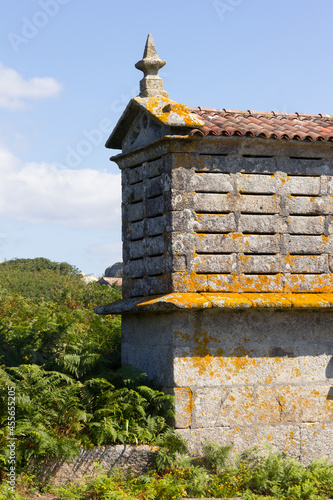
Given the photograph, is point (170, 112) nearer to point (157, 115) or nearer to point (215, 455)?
point (157, 115)

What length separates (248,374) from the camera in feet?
27.6

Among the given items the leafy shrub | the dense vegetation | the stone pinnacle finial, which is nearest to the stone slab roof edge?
the dense vegetation

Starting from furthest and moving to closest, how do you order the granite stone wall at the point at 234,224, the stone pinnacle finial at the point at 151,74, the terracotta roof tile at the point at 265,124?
1. the stone pinnacle finial at the point at 151,74
2. the terracotta roof tile at the point at 265,124
3. the granite stone wall at the point at 234,224

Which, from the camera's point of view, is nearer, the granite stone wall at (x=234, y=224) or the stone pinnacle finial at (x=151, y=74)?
the granite stone wall at (x=234, y=224)

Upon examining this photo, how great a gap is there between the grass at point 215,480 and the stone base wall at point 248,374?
0.25m

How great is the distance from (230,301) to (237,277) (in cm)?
52

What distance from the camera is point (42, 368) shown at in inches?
349

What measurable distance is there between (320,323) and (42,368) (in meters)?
3.97

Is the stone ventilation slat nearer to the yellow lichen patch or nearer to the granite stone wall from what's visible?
the granite stone wall

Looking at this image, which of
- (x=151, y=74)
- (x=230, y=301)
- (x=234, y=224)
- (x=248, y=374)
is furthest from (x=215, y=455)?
(x=151, y=74)

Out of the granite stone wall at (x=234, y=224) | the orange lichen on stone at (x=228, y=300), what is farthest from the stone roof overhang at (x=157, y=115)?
the orange lichen on stone at (x=228, y=300)

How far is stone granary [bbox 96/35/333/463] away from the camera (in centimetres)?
824

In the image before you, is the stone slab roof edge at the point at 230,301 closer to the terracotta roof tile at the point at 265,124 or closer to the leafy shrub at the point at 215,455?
the leafy shrub at the point at 215,455

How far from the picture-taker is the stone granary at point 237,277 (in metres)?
8.24
